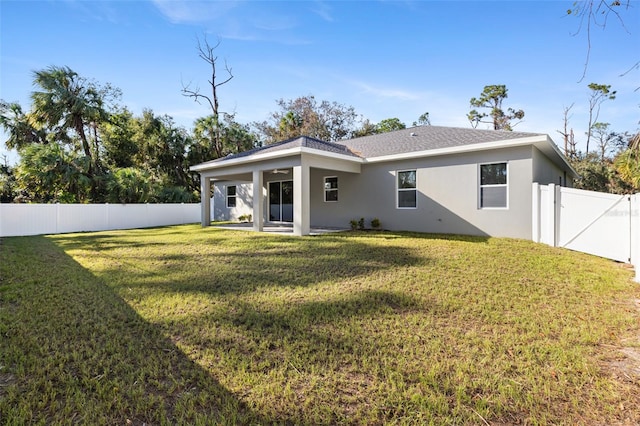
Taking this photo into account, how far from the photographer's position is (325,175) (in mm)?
14227

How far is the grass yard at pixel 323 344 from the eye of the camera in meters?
2.35

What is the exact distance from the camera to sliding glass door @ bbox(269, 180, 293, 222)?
16203 mm

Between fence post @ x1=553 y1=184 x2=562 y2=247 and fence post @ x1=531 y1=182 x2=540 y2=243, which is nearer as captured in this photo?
fence post @ x1=553 y1=184 x2=562 y2=247

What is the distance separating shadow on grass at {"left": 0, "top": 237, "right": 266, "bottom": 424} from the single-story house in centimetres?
708

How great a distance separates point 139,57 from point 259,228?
903cm

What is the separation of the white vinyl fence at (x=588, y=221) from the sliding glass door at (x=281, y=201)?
1023 centimetres

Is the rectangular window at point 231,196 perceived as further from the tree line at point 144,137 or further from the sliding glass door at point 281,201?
the sliding glass door at point 281,201

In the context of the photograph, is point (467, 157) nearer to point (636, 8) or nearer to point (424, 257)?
point (424, 257)

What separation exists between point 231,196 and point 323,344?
57.0 feet

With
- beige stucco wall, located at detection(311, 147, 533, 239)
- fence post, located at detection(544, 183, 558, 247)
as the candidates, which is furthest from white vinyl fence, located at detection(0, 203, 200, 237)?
fence post, located at detection(544, 183, 558, 247)

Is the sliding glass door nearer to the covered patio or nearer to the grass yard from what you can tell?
the covered patio

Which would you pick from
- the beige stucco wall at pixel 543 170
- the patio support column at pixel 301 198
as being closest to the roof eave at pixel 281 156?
the patio support column at pixel 301 198

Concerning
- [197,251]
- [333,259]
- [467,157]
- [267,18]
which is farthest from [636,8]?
[267,18]

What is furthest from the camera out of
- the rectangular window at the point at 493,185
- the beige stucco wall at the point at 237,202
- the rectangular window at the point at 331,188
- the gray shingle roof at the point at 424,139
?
the beige stucco wall at the point at 237,202
